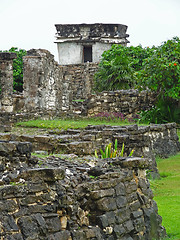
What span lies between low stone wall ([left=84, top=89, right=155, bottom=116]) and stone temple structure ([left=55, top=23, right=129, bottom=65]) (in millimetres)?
14572

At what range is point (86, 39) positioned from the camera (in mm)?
30734

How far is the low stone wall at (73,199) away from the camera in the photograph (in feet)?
13.0

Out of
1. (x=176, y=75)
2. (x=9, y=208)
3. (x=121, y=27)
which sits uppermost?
(x=121, y=27)

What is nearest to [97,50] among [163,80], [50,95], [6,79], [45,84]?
[163,80]

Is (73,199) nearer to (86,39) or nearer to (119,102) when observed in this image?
(119,102)

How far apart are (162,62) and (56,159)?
10.2 metres

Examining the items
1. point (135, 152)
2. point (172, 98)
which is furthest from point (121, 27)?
point (135, 152)

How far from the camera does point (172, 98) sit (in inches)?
619

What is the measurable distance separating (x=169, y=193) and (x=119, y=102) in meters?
8.30

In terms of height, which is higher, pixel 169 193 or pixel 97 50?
pixel 97 50

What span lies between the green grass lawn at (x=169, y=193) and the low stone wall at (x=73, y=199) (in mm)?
435

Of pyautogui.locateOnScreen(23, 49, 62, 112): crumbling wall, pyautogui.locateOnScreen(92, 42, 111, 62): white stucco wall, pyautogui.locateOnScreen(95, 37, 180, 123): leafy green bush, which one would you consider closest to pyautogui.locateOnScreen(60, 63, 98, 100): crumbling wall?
pyautogui.locateOnScreen(95, 37, 180, 123): leafy green bush

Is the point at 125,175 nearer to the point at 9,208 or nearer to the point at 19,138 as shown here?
the point at 9,208

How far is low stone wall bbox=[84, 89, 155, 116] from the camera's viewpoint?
622 inches
